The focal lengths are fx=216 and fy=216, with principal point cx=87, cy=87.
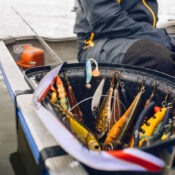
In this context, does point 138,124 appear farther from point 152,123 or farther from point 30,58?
point 30,58

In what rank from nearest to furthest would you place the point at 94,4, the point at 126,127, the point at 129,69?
1. the point at 126,127
2. the point at 129,69
3. the point at 94,4

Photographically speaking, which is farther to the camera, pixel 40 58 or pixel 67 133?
pixel 40 58

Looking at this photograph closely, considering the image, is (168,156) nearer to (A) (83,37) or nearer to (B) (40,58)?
(A) (83,37)

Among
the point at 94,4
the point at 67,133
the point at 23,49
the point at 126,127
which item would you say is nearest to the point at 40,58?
the point at 23,49

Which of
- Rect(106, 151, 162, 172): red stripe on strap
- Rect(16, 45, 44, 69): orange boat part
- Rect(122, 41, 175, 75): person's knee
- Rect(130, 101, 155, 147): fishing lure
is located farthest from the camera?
Rect(16, 45, 44, 69): orange boat part

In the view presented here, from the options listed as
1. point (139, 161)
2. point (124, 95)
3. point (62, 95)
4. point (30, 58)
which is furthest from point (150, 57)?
point (30, 58)

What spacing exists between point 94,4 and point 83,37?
29cm

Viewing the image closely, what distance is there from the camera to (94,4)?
126 cm

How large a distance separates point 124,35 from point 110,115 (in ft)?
1.84

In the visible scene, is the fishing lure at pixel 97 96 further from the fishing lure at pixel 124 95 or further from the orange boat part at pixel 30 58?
the orange boat part at pixel 30 58

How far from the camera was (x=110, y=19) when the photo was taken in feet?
4.21

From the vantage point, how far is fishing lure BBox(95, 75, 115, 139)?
39.3 inches

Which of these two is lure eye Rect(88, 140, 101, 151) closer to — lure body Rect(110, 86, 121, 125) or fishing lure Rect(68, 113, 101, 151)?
fishing lure Rect(68, 113, 101, 151)

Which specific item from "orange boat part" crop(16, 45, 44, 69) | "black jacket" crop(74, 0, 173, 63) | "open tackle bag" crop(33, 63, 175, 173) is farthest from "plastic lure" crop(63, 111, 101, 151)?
"orange boat part" crop(16, 45, 44, 69)
